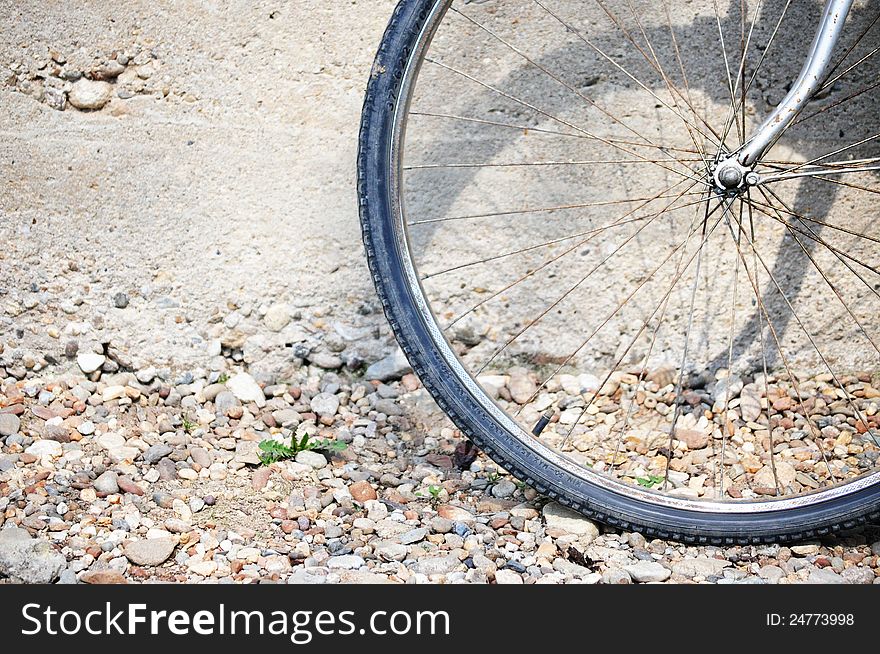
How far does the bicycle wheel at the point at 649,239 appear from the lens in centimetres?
198

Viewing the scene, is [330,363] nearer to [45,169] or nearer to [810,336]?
[45,169]

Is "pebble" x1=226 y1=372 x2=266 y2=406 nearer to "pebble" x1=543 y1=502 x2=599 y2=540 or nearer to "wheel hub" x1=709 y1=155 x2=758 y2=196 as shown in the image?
"pebble" x1=543 y1=502 x2=599 y2=540

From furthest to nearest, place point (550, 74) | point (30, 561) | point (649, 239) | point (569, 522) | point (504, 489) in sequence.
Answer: point (649, 239) → point (550, 74) → point (504, 489) → point (569, 522) → point (30, 561)

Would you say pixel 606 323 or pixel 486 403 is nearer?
pixel 486 403

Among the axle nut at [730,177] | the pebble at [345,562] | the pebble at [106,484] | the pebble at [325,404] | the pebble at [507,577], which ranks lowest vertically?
the pebble at [507,577]

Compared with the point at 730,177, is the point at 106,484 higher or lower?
lower

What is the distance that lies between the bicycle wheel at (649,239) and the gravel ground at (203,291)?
0.54ft

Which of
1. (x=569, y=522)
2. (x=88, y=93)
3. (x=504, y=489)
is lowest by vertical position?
(x=569, y=522)

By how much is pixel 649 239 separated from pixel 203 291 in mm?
1110

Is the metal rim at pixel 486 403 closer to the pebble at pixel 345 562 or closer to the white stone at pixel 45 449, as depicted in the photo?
the pebble at pixel 345 562

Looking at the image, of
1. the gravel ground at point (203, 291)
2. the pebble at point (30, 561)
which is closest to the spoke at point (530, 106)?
the gravel ground at point (203, 291)

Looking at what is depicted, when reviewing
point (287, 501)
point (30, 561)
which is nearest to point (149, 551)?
point (30, 561)

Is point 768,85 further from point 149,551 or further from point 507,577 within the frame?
point 149,551

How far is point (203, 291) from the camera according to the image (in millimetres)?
2125
